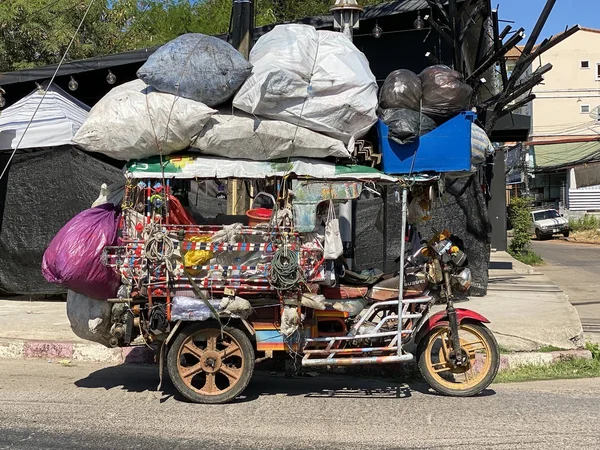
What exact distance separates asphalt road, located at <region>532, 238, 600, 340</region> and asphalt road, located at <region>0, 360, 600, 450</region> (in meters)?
3.69

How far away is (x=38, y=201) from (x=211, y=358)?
5.87m

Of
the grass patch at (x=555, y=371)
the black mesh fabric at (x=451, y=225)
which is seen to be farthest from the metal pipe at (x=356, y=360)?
the black mesh fabric at (x=451, y=225)

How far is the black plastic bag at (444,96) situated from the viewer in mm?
6402

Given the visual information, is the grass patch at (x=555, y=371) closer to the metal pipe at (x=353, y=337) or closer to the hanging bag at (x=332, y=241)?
the metal pipe at (x=353, y=337)

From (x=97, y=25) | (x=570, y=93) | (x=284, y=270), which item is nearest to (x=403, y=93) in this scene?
(x=284, y=270)

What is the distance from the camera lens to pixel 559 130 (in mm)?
49188

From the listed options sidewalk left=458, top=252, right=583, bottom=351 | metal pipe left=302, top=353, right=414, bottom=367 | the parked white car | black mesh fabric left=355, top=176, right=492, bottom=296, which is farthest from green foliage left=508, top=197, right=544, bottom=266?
metal pipe left=302, top=353, right=414, bottom=367

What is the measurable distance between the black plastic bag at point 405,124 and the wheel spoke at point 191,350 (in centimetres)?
242

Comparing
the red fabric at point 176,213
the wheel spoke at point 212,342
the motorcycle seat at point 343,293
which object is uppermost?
the red fabric at point 176,213

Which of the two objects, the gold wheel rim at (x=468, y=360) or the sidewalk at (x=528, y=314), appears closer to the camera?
the gold wheel rim at (x=468, y=360)

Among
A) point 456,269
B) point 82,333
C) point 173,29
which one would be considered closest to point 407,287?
point 456,269

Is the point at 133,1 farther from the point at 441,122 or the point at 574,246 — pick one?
the point at 574,246

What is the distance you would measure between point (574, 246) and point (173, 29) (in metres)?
18.6

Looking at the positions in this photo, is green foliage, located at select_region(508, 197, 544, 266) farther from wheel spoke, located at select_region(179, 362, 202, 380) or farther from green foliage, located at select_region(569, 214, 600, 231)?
wheel spoke, located at select_region(179, 362, 202, 380)
